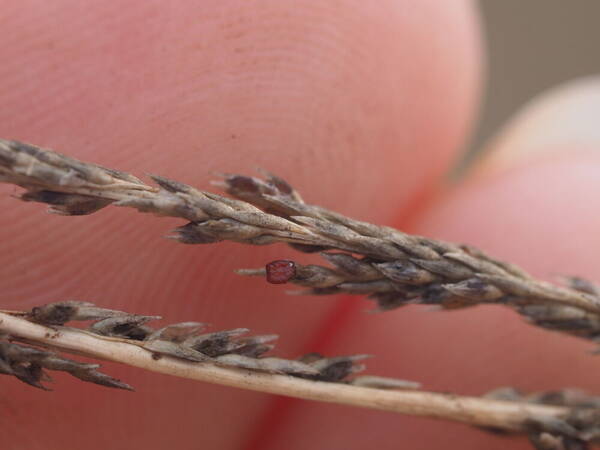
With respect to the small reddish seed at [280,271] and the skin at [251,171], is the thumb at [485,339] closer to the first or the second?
the skin at [251,171]

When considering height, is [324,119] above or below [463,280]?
above

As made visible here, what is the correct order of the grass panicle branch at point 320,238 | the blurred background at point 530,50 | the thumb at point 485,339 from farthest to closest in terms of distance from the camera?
the blurred background at point 530,50 < the thumb at point 485,339 < the grass panicle branch at point 320,238

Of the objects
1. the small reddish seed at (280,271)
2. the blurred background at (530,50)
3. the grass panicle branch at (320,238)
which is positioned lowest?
the small reddish seed at (280,271)

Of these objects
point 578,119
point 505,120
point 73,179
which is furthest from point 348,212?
point 505,120

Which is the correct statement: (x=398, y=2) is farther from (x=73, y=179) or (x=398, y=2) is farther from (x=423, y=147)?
(x=73, y=179)

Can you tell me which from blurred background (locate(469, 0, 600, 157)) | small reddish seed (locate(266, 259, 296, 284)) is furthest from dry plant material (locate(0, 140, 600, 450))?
blurred background (locate(469, 0, 600, 157))

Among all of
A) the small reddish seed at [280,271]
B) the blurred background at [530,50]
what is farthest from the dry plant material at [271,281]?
the blurred background at [530,50]

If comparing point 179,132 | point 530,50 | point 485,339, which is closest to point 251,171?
point 179,132
